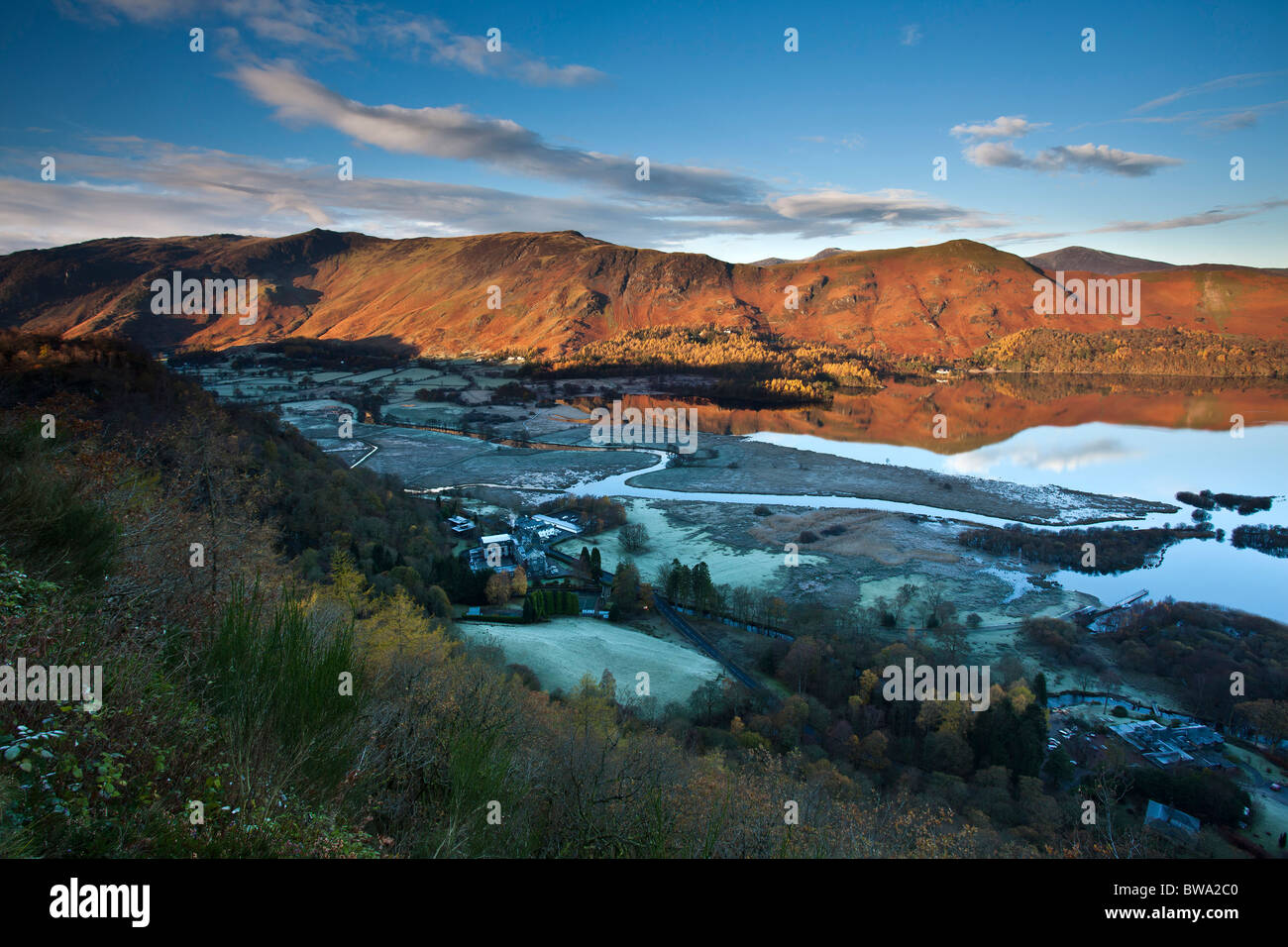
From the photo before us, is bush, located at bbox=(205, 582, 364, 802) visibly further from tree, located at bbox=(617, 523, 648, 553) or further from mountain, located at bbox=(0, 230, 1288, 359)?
mountain, located at bbox=(0, 230, 1288, 359)

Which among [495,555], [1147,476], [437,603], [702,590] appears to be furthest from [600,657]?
[1147,476]

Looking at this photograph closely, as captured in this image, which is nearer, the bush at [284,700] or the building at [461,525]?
the bush at [284,700]

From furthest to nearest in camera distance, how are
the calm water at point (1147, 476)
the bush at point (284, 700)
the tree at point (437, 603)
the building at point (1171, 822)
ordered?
the calm water at point (1147, 476) → the tree at point (437, 603) → the building at point (1171, 822) → the bush at point (284, 700)

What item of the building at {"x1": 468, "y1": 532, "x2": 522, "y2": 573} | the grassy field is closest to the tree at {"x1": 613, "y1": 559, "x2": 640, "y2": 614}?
the grassy field

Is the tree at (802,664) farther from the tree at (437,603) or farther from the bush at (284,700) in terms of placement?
the bush at (284,700)

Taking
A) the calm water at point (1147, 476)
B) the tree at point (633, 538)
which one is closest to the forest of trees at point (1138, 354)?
the calm water at point (1147, 476)

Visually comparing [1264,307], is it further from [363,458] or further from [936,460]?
[363,458]
